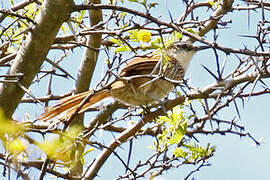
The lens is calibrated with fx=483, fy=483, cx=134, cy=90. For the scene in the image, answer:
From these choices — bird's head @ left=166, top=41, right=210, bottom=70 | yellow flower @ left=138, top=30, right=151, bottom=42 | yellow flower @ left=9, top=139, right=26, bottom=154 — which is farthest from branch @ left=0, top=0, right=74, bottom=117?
bird's head @ left=166, top=41, right=210, bottom=70

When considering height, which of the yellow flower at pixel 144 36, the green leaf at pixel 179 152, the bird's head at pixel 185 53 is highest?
the bird's head at pixel 185 53

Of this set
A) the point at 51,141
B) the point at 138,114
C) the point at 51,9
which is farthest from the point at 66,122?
the point at 138,114

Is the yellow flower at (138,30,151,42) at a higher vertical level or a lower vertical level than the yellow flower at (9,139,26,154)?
higher

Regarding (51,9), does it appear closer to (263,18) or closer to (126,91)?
(263,18)

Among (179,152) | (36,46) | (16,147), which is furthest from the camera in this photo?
(179,152)

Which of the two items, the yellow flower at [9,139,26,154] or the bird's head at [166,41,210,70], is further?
the bird's head at [166,41,210,70]

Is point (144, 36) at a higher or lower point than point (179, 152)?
higher

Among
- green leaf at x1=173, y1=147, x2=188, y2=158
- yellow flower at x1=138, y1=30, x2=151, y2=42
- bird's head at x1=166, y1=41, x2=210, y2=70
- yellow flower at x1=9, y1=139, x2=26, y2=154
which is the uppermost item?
bird's head at x1=166, y1=41, x2=210, y2=70

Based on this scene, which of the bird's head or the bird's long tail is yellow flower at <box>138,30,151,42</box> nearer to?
the bird's long tail

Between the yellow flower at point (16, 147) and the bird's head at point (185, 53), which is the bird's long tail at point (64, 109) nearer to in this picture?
the bird's head at point (185, 53)

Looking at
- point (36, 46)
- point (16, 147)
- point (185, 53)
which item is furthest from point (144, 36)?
point (185, 53)

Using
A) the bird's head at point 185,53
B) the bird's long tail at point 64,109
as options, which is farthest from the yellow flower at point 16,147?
the bird's head at point 185,53

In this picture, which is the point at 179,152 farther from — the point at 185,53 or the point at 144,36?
the point at 185,53

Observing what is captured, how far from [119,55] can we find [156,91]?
1.64 meters
